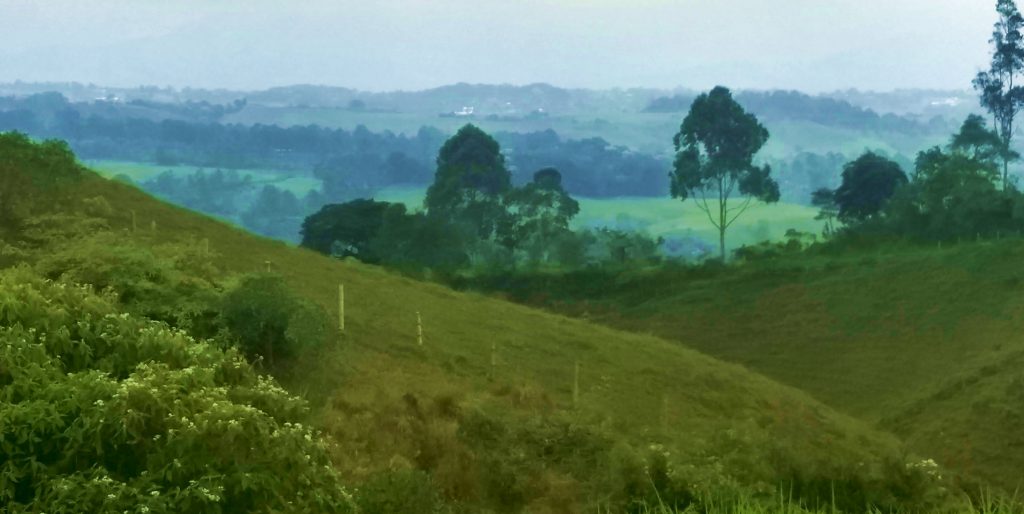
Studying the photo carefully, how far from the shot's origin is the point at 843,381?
75.1 ft

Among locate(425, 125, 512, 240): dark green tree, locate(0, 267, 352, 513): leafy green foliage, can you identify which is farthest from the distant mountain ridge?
locate(0, 267, 352, 513): leafy green foliage

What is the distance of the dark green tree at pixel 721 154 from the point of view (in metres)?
36.5

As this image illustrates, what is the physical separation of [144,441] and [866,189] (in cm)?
3548

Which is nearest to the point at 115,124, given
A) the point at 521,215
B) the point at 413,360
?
the point at 521,215

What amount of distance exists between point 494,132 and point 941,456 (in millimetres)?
32118

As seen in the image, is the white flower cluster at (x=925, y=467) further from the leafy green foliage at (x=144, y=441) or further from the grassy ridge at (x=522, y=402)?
the leafy green foliage at (x=144, y=441)

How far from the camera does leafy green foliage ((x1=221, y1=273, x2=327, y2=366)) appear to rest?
10.6 m

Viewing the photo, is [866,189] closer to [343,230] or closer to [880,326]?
[880,326]

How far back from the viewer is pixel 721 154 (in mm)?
36844

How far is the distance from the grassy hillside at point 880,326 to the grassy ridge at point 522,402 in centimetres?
180

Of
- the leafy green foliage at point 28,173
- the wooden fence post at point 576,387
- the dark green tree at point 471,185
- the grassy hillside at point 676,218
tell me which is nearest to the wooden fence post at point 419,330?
the wooden fence post at point 576,387

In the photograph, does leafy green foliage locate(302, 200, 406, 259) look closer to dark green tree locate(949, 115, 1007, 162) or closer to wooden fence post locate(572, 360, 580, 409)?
wooden fence post locate(572, 360, 580, 409)

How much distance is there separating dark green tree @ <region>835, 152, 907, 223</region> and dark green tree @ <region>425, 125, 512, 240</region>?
1201 centimetres

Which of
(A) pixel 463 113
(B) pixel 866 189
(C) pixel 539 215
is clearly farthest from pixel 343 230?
(B) pixel 866 189
